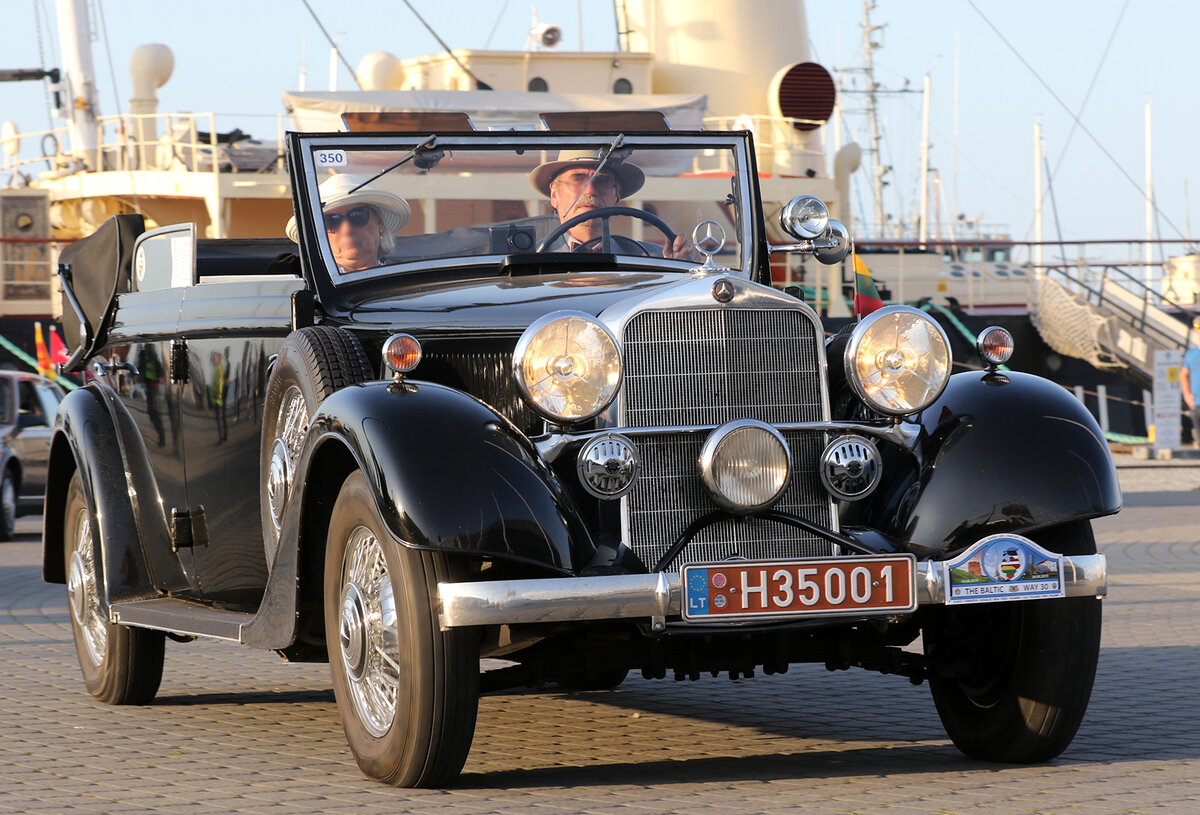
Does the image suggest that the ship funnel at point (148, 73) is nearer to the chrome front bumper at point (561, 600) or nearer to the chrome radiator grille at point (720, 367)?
the chrome radiator grille at point (720, 367)

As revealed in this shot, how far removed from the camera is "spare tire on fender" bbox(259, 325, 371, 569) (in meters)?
4.70

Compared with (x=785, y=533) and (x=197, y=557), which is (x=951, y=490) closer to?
(x=785, y=533)

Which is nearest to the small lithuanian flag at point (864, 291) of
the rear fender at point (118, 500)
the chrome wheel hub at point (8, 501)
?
the rear fender at point (118, 500)

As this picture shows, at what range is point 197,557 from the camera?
5988mm

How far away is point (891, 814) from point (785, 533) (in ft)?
2.87

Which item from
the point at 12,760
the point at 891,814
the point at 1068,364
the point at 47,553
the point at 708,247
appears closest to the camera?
the point at 891,814

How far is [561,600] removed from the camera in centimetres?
403

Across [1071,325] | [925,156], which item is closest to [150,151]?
[1071,325]

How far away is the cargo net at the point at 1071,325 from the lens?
2780cm

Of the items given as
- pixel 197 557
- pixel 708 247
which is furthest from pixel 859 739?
pixel 197 557

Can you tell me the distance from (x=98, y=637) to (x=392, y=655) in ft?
9.07

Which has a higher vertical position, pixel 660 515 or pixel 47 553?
pixel 660 515

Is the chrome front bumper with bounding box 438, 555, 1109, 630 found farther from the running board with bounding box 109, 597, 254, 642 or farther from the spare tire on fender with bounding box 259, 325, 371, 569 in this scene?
the running board with bounding box 109, 597, 254, 642

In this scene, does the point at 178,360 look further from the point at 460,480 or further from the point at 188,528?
the point at 460,480
